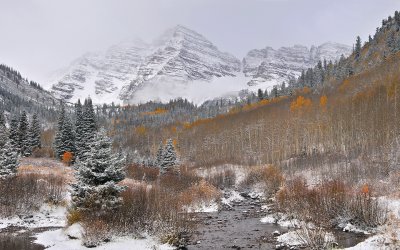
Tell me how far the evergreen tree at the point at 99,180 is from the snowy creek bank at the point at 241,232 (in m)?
7.10

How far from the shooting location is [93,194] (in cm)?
2811

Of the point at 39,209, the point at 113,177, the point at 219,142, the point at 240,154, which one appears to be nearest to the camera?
the point at 113,177

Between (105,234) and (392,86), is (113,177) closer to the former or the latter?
(105,234)

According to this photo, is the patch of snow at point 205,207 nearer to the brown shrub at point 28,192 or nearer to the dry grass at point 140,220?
the brown shrub at point 28,192

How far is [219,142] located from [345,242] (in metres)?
132

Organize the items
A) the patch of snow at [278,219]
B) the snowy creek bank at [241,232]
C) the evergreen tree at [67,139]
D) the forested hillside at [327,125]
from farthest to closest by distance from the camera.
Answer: the forested hillside at [327,125] → the evergreen tree at [67,139] → the patch of snow at [278,219] → the snowy creek bank at [241,232]

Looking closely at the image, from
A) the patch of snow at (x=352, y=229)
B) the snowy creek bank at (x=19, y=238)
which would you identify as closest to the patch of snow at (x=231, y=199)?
the patch of snow at (x=352, y=229)

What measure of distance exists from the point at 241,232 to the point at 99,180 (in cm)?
1433

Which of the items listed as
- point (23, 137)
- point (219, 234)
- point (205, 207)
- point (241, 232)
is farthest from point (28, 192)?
point (23, 137)

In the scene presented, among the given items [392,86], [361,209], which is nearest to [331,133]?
[392,86]

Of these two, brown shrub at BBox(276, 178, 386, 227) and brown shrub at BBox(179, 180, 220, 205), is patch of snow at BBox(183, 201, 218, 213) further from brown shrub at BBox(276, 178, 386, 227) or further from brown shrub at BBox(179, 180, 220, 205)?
brown shrub at BBox(276, 178, 386, 227)

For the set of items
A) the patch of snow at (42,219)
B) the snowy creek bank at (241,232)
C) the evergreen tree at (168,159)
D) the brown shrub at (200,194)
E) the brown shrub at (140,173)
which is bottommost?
the snowy creek bank at (241,232)

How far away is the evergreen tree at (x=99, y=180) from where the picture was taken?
28172mm

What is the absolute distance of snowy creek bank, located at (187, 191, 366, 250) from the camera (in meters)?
28.9
